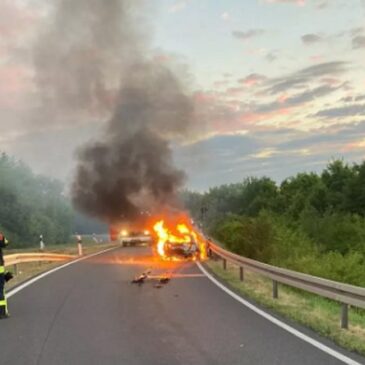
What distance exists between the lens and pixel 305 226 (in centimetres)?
5575

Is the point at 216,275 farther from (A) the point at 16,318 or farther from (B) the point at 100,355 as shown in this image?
(B) the point at 100,355

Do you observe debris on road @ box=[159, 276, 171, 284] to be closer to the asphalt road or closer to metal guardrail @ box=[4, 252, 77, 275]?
the asphalt road

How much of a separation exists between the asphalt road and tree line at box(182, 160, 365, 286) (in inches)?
580

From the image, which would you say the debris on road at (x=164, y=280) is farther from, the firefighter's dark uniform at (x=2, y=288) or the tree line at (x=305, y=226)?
the tree line at (x=305, y=226)

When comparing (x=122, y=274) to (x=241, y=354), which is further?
(x=122, y=274)

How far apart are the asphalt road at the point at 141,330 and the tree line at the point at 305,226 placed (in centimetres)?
1474

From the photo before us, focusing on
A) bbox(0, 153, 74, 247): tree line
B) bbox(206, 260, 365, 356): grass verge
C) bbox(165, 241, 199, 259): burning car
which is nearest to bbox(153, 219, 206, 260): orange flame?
bbox(165, 241, 199, 259): burning car

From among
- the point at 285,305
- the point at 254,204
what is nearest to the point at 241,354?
the point at 285,305

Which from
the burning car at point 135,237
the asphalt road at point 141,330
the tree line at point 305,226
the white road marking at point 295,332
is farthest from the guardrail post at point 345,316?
the burning car at point 135,237

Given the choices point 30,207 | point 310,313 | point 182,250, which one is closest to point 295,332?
point 310,313

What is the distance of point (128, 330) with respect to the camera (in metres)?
9.33

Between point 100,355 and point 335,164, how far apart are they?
267 ft

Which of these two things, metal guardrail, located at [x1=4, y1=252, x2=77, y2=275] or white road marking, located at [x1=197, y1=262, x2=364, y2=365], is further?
metal guardrail, located at [x1=4, y1=252, x2=77, y2=275]

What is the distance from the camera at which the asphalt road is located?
→ 24.2ft
